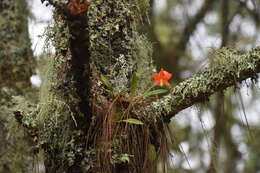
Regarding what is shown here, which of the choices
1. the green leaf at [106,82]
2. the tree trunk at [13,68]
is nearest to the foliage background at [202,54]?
the tree trunk at [13,68]

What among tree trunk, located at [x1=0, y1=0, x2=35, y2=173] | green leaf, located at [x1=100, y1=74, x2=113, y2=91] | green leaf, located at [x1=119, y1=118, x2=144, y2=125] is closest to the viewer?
green leaf, located at [x1=119, y1=118, x2=144, y2=125]

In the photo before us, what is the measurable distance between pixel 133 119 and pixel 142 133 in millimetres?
96

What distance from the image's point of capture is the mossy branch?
175 cm

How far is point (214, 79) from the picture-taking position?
1.79 m

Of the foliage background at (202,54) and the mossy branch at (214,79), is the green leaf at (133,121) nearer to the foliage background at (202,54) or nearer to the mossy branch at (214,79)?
the mossy branch at (214,79)

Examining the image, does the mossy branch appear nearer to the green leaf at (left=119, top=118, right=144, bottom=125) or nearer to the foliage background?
the green leaf at (left=119, top=118, right=144, bottom=125)

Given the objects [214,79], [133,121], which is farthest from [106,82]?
[214,79]

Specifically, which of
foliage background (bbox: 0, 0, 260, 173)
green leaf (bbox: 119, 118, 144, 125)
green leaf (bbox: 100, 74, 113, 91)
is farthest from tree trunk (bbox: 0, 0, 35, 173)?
Answer: green leaf (bbox: 119, 118, 144, 125)

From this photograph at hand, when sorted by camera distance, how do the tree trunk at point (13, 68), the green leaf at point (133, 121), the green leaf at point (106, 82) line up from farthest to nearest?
the tree trunk at point (13, 68) → the green leaf at point (106, 82) → the green leaf at point (133, 121)

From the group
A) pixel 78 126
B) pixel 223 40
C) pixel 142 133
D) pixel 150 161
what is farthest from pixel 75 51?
pixel 223 40

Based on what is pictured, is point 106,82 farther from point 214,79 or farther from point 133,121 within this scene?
point 214,79

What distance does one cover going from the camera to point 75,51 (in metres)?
1.51

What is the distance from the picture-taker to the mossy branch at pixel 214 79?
68.9 inches

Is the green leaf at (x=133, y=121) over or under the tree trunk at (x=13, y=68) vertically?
under
